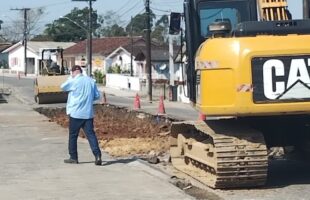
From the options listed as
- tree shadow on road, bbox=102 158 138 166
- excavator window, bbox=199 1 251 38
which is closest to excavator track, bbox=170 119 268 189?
excavator window, bbox=199 1 251 38

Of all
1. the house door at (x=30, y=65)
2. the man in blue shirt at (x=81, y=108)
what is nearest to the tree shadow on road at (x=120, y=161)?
the man in blue shirt at (x=81, y=108)

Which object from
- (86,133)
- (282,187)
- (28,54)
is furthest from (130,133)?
(28,54)

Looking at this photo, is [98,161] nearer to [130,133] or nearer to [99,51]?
[130,133]

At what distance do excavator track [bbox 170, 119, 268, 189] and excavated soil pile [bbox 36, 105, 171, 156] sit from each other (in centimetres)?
399

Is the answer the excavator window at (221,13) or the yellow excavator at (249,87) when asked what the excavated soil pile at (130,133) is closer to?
the excavator window at (221,13)

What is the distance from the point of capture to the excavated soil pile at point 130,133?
50.7 ft

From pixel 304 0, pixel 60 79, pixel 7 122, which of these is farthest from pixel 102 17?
pixel 304 0

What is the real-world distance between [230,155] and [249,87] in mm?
962

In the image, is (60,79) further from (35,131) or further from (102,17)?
(102,17)

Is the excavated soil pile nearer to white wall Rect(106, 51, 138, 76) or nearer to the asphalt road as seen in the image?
the asphalt road

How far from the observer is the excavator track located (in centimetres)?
972

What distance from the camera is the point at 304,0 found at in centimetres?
1152

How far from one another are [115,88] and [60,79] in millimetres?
30304

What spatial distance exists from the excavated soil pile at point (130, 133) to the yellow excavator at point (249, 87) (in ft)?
15.1
